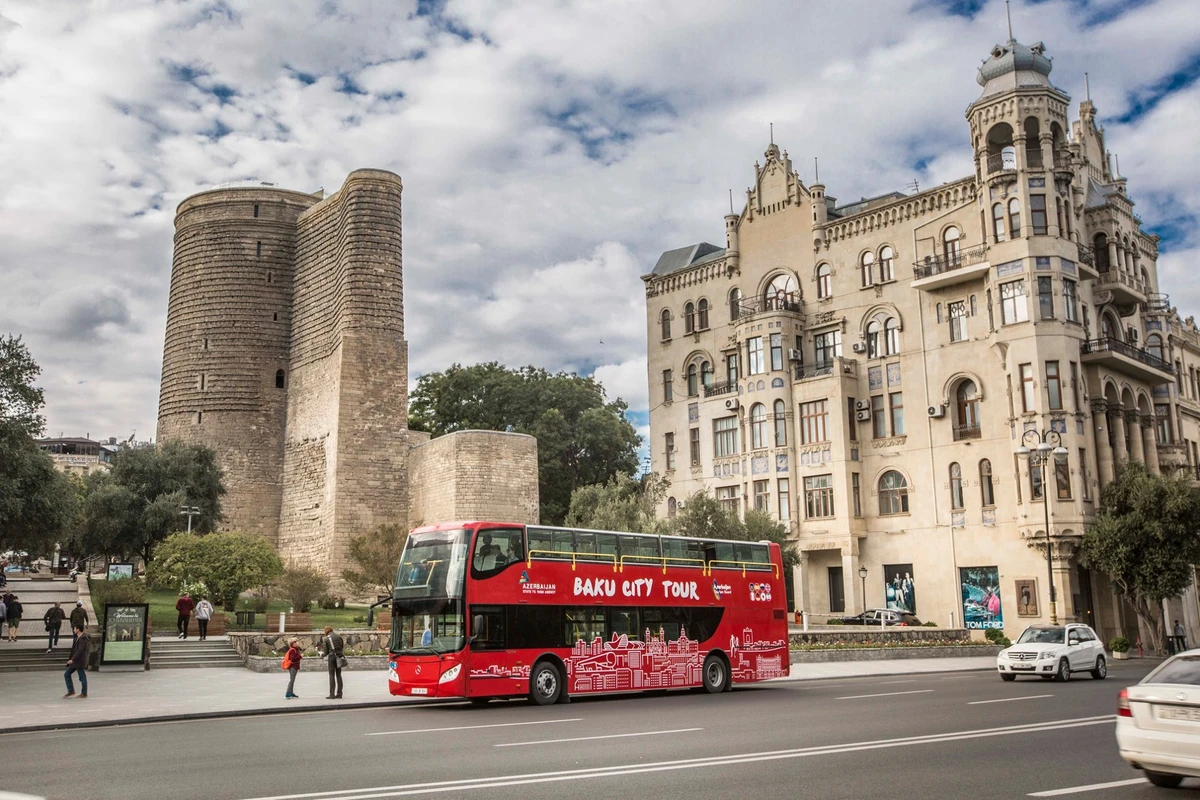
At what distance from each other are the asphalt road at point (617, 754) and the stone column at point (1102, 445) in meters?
25.3

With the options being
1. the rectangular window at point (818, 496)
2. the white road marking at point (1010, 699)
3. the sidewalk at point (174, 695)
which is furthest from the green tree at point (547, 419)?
the white road marking at point (1010, 699)

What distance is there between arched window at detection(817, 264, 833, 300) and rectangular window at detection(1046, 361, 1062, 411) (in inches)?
417

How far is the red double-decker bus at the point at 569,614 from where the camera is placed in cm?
1694

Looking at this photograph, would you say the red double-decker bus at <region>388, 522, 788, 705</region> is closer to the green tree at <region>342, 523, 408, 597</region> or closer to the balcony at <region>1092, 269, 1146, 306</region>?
the green tree at <region>342, 523, 408, 597</region>

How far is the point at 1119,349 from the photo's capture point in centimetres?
4178

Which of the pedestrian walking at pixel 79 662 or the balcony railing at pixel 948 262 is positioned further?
the balcony railing at pixel 948 262

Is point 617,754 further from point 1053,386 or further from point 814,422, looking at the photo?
point 814,422

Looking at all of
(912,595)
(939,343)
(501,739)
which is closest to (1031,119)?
(939,343)

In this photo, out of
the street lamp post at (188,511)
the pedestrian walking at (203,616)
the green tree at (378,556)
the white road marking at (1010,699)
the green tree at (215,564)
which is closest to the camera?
the white road marking at (1010,699)

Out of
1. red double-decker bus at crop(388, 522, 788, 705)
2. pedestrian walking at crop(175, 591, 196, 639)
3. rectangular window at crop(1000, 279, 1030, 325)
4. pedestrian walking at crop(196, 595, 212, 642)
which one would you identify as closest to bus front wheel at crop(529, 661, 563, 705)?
red double-decker bus at crop(388, 522, 788, 705)

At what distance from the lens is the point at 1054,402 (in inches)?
1537

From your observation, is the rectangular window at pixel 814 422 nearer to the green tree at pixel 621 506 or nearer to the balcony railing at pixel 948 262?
the balcony railing at pixel 948 262

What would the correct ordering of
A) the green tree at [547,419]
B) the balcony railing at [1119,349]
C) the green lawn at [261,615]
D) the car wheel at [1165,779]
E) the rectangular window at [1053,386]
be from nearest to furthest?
the car wheel at [1165,779] → the green lawn at [261,615] → the rectangular window at [1053,386] → the balcony railing at [1119,349] → the green tree at [547,419]

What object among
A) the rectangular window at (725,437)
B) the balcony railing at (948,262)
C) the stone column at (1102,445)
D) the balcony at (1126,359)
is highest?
the balcony railing at (948,262)
